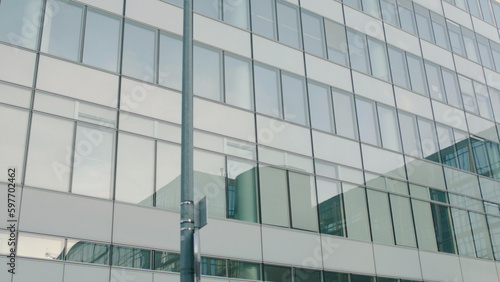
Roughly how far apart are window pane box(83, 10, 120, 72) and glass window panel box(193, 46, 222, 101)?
2.63m

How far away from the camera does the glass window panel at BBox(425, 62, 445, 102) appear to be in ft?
83.1

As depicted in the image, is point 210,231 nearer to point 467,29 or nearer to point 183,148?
point 183,148

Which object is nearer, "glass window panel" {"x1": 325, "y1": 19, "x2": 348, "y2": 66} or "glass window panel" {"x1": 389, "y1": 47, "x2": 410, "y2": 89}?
"glass window panel" {"x1": 325, "y1": 19, "x2": 348, "y2": 66}

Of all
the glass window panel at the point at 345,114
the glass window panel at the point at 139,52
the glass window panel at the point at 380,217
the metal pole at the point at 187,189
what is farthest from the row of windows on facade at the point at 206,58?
the metal pole at the point at 187,189

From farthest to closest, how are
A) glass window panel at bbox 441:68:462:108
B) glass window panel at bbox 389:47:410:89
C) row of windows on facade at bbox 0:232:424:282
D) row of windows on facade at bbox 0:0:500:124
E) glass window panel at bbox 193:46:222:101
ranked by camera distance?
1. glass window panel at bbox 441:68:462:108
2. glass window panel at bbox 389:47:410:89
3. glass window panel at bbox 193:46:222:101
4. row of windows on facade at bbox 0:0:500:124
5. row of windows on facade at bbox 0:232:424:282

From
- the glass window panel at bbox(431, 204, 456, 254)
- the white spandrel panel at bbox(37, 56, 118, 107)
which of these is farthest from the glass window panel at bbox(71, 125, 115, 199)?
the glass window panel at bbox(431, 204, 456, 254)

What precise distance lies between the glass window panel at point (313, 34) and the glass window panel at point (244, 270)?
856cm

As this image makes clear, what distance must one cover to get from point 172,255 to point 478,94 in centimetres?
1793

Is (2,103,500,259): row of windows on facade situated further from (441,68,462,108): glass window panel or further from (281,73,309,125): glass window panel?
(441,68,462,108): glass window panel

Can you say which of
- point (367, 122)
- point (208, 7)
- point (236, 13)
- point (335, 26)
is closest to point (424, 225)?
point (367, 122)

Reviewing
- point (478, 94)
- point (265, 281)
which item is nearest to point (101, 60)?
point (265, 281)

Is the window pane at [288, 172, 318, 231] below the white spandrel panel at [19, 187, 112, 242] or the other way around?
the other way around

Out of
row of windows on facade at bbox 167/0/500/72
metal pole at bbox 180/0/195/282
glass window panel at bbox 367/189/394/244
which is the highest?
row of windows on facade at bbox 167/0/500/72

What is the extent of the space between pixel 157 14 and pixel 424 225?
39.6 ft
